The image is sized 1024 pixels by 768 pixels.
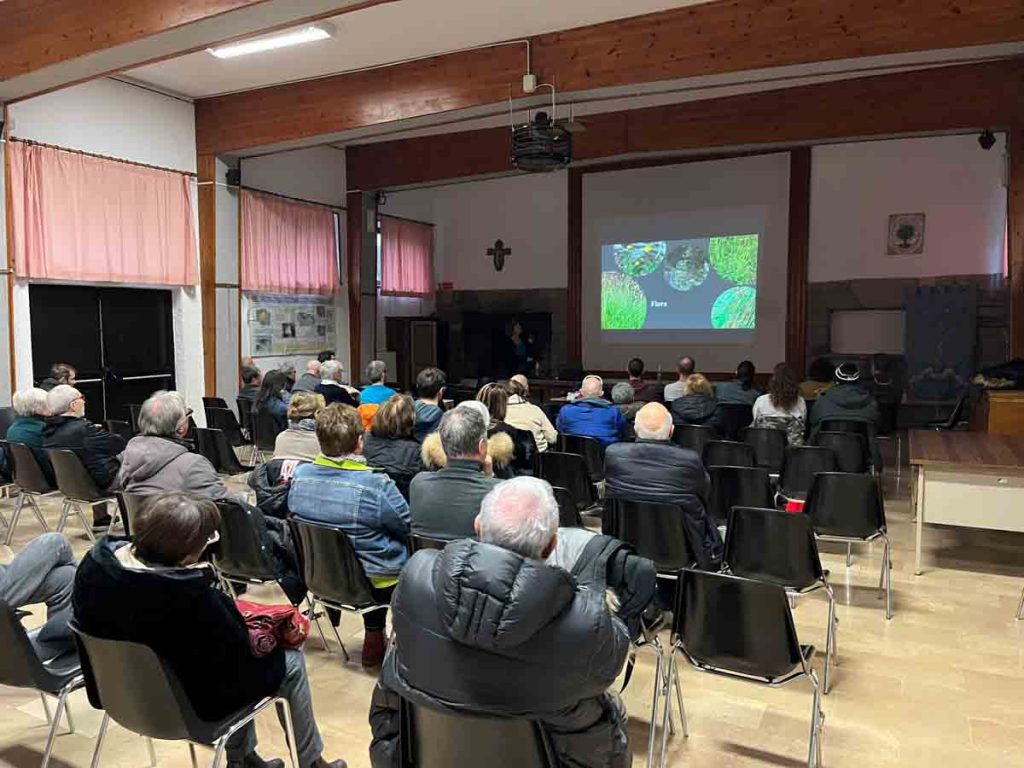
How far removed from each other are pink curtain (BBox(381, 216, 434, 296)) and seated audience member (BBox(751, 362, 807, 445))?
25.9 ft

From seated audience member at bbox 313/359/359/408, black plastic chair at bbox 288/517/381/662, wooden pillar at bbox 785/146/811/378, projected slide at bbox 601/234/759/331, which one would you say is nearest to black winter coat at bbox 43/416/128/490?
seated audience member at bbox 313/359/359/408

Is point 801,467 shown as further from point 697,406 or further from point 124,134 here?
point 124,134

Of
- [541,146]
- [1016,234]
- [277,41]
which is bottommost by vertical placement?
[1016,234]

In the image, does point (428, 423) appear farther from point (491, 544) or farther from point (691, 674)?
point (491, 544)

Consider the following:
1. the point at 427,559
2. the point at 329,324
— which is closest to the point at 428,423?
the point at 427,559

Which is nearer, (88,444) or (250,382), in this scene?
(88,444)

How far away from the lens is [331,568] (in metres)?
2.97

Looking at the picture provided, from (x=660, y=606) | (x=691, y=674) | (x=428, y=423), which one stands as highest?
(x=428, y=423)

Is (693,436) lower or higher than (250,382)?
lower

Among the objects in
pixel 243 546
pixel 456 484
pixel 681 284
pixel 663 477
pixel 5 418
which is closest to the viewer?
pixel 456 484

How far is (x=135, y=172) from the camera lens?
8289 mm

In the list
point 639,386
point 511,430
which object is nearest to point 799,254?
point 639,386

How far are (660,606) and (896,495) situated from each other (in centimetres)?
452

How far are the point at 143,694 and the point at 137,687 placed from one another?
2cm
